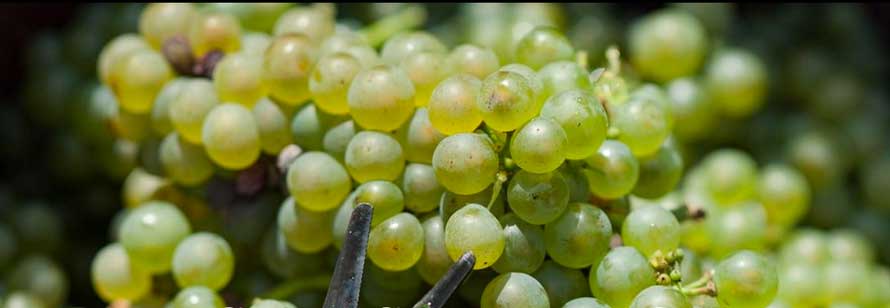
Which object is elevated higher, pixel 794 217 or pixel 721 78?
pixel 721 78

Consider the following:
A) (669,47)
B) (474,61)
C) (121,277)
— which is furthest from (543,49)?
(121,277)

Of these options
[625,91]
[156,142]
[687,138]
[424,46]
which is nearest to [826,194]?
[687,138]

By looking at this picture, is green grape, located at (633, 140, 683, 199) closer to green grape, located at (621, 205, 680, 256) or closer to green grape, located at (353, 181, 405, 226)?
green grape, located at (621, 205, 680, 256)

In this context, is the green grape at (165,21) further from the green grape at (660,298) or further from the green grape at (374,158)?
the green grape at (660,298)

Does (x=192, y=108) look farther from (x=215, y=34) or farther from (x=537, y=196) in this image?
(x=537, y=196)

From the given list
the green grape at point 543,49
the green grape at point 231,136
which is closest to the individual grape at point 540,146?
the green grape at point 543,49

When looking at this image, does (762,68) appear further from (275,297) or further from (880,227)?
(275,297)

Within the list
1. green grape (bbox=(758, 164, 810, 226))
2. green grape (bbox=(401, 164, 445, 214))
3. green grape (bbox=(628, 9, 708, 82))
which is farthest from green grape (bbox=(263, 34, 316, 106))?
green grape (bbox=(758, 164, 810, 226))
